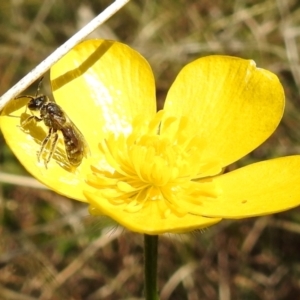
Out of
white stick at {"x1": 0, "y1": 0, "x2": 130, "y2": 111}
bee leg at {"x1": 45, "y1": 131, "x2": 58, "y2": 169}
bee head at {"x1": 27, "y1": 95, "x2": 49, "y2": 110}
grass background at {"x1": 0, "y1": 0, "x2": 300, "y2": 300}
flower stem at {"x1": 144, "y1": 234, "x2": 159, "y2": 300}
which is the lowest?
grass background at {"x1": 0, "y1": 0, "x2": 300, "y2": 300}

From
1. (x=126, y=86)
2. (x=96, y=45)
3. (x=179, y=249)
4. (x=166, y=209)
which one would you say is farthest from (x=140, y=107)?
(x=179, y=249)

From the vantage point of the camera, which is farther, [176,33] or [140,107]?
[176,33]

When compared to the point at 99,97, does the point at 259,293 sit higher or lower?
lower

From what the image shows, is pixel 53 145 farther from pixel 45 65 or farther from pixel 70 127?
pixel 45 65

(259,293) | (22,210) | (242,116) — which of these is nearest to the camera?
(242,116)

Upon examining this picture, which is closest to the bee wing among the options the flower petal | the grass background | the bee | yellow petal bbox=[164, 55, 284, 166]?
the bee

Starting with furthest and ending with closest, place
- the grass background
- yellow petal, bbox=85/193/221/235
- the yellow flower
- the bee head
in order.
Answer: the grass background < the bee head < the yellow flower < yellow petal, bbox=85/193/221/235

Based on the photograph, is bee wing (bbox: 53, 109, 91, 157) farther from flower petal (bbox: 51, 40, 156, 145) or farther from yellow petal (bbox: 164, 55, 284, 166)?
yellow petal (bbox: 164, 55, 284, 166)

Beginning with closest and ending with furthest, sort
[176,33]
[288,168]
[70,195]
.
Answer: [70,195]
[288,168]
[176,33]

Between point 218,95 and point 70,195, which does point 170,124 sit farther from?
point 70,195
